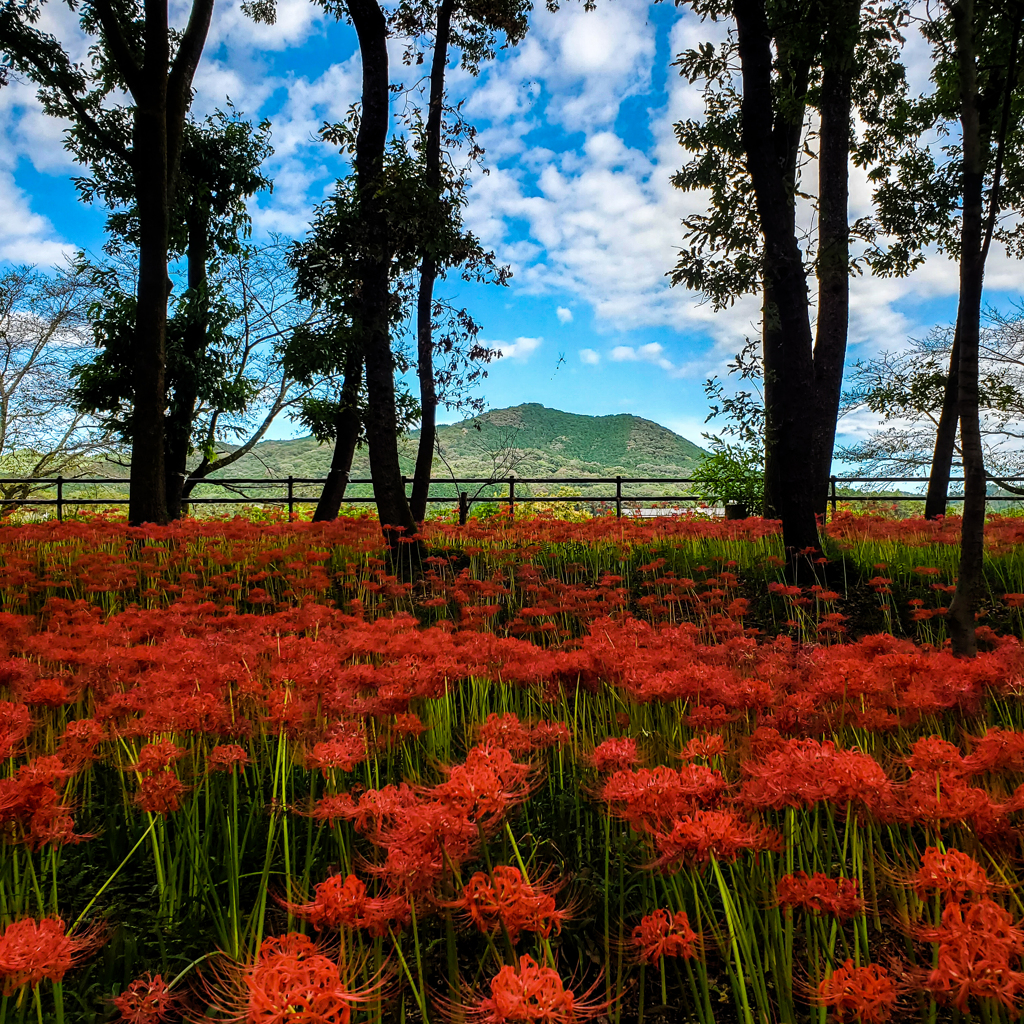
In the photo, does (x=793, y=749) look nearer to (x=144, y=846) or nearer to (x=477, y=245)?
(x=144, y=846)

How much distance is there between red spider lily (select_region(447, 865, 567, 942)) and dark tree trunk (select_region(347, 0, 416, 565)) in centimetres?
734

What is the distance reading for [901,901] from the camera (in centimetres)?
172

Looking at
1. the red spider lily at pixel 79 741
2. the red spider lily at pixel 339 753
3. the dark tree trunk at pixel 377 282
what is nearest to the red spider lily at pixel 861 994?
the red spider lily at pixel 339 753

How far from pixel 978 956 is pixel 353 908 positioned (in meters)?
1.02

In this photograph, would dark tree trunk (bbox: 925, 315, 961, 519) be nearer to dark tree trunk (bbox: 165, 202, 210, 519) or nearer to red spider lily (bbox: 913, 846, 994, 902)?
red spider lily (bbox: 913, 846, 994, 902)

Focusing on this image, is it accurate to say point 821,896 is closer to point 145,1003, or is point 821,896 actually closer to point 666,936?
point 666,936

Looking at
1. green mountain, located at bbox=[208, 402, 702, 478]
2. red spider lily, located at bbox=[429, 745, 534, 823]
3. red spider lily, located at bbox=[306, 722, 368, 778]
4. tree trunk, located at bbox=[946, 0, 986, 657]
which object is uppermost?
green mountain, located at bbox=[208, 402, 702, 478]

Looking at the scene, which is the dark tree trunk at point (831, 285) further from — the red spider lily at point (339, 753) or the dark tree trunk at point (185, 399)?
the dark tree trunk at point (185, 399)

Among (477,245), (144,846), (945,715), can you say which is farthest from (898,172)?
(144,846)

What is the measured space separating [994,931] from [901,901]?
71 cm

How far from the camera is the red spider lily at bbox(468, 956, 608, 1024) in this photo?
37.3 inches

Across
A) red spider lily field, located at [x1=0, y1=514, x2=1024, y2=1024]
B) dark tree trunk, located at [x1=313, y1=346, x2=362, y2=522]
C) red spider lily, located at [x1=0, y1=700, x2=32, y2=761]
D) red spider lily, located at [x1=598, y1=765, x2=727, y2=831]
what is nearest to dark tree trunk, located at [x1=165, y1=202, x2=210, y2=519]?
dark tree trunk, located at [x1=313, y1=346, x2=362, y2=522]

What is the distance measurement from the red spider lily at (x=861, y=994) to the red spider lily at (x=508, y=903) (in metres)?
0.52

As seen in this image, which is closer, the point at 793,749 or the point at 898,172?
the point at 793,749
